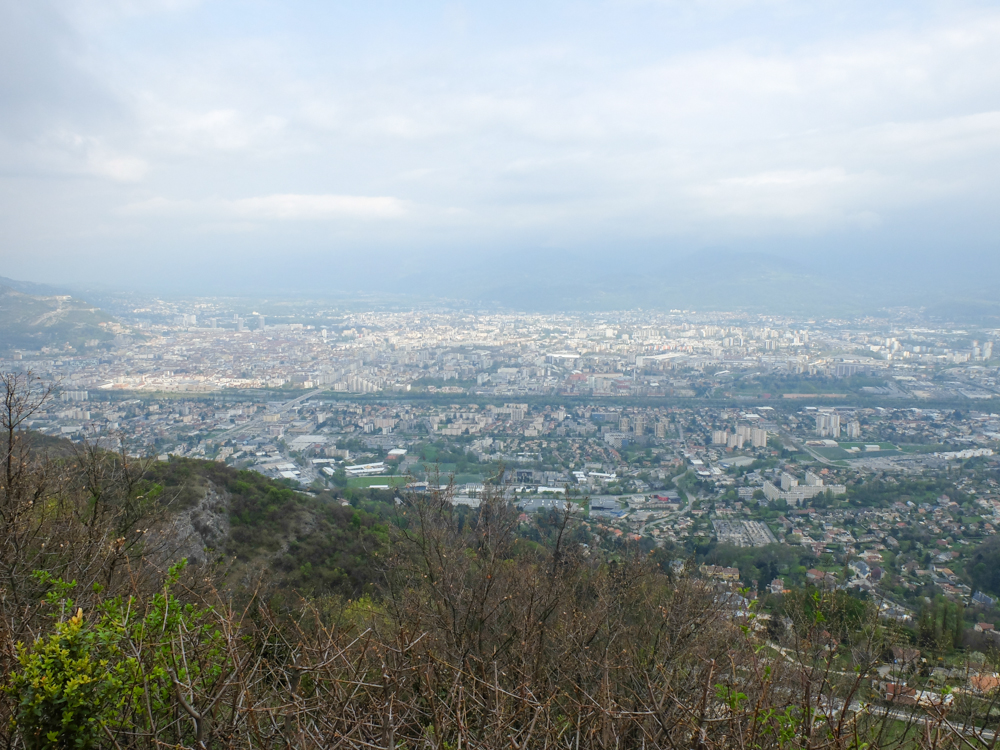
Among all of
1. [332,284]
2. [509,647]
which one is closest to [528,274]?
[332,284]

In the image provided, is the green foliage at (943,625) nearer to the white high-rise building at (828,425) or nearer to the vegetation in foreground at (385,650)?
the vegetation in foreground at (385,650)

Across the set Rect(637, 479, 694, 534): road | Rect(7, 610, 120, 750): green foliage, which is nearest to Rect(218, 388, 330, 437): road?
Rect(637, 479, 694, 534): road

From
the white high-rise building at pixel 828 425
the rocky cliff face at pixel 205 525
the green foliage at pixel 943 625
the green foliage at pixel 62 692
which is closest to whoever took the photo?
the green foliage at pixel 62 692

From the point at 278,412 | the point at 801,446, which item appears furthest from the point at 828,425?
the point at 278,412

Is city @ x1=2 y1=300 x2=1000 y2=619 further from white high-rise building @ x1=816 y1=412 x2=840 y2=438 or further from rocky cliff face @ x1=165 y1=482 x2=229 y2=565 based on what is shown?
rocky cliff face @ x1=165 y1=482 x2=229 y2=565

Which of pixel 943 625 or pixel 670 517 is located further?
pixel 670 517

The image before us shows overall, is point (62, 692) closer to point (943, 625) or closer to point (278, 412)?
point (943, 625)

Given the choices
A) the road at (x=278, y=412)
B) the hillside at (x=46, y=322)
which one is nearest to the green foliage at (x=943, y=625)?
the road at (x=278, y=412)

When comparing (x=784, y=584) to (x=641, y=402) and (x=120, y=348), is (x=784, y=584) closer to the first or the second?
(x=641, y=402)
